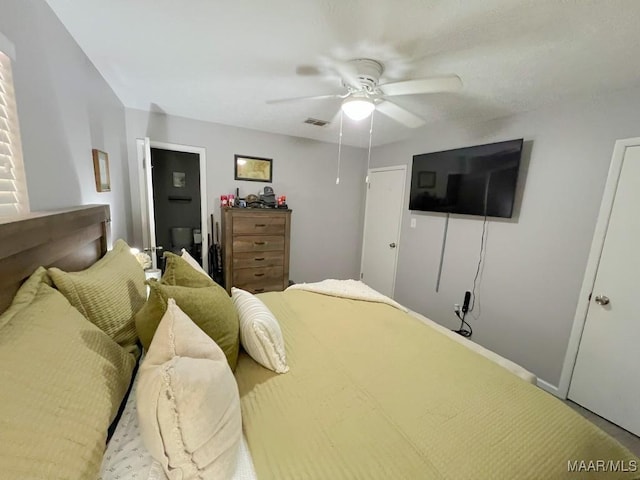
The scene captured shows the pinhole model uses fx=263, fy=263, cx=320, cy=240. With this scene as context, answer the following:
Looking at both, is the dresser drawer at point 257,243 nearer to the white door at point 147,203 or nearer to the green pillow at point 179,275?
the white door at point 147,203

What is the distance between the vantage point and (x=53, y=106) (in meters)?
1.26

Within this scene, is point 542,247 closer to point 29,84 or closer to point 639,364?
point 639,364

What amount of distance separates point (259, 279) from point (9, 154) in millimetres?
2454

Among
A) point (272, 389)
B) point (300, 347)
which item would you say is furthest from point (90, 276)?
point (300, 347)

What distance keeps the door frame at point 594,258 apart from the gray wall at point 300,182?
8.89 feet

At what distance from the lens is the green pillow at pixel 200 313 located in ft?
3.15

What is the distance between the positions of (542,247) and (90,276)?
304 cm

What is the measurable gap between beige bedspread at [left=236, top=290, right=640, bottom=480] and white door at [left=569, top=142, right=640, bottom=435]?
4.45 feet

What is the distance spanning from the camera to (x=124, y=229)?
2.54 m

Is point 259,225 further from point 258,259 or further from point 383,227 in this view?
point 383,227

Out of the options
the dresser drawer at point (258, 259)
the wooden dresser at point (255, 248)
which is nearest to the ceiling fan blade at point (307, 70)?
the wooden dresser at point (255, 248)

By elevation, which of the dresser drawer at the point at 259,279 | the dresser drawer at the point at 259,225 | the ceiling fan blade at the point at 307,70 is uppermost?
the ceiling fan blade at the point at 307,70

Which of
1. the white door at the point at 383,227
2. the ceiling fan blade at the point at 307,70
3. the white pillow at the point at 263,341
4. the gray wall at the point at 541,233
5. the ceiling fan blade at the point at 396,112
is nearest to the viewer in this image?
the white pillow at the point at 263,341

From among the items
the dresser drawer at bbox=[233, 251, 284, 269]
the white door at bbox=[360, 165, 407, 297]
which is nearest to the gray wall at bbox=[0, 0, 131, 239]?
the dresser drawer at bbox=[233, 251, 284, 269]
